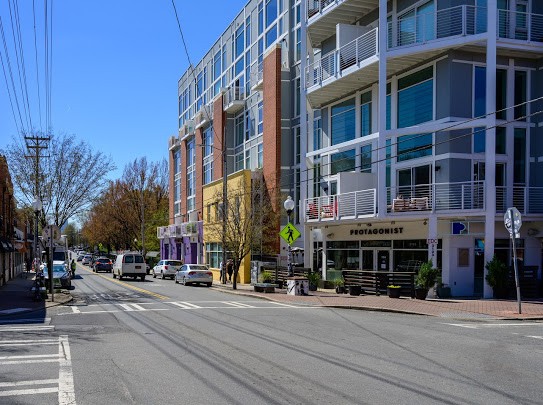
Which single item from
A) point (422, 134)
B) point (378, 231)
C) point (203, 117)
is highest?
point (203, 117)

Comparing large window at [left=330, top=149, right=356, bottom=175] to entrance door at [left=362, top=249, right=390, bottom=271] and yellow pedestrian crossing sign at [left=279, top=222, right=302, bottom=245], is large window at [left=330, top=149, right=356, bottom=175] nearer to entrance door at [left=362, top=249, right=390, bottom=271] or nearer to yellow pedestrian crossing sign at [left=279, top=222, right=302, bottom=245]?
entrance door at [left=362, top=249, right=390, bottom=271]

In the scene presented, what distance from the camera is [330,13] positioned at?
2989 cm

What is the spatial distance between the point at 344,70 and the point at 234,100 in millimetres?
21103

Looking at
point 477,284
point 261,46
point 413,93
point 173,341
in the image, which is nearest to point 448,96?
point 413,93

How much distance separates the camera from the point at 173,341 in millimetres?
12305

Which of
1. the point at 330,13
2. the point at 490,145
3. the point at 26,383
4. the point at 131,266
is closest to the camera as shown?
the point at 26,383

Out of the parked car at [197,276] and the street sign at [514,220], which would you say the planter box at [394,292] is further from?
the parked car at [197,276]

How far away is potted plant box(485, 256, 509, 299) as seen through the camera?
23.0 metres

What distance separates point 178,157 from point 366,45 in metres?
47.1

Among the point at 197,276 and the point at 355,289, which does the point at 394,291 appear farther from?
the point at 197,276

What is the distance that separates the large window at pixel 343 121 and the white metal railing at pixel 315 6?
5.06 metres

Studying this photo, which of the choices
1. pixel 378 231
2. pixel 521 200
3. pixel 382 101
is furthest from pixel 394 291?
pixel 382 101

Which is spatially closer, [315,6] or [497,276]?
[497,276]

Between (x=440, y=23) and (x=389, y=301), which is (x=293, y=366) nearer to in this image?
(x=389, y=301)
